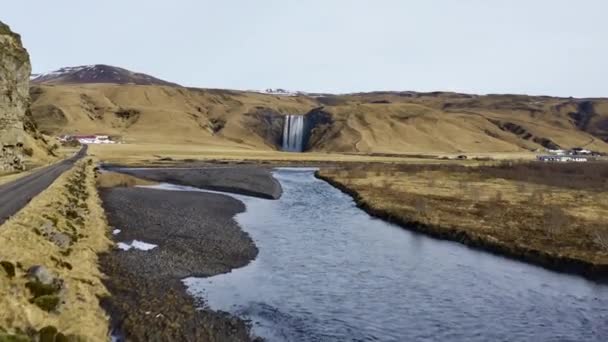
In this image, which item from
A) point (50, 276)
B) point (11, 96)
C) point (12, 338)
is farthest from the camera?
point (11, 96)

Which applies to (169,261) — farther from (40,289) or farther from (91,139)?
(91,139)

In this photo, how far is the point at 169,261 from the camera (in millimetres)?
26859

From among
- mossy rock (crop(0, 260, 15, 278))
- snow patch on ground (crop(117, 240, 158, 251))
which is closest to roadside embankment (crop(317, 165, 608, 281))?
snow patch on ground (crop(117, 240, 158, 251))

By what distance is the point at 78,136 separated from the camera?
542ft

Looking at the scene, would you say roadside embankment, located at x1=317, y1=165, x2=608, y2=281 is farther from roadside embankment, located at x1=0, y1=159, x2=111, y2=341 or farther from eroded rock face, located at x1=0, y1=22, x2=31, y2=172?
eroded rock face, located at x1=0, y1=22, x2=31, y2=172

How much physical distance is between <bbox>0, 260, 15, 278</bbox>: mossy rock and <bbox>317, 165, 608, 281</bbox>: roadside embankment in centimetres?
2461

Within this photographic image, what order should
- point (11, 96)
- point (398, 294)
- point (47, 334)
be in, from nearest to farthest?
point (47, 334)
point (398, 294)
point (11, 96)

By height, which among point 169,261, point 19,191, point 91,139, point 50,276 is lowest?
point 91,139

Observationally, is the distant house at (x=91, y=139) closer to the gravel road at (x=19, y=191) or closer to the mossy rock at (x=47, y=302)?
the gravel road at (x=19, y=191)

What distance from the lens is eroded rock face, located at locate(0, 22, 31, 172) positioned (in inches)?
2028

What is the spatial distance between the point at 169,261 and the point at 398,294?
11.0 m

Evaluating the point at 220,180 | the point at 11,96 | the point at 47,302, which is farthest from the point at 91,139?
the point at 47,302

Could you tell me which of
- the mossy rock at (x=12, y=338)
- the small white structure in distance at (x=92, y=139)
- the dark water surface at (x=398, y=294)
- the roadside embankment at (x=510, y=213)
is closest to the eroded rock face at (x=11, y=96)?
the dark water surface at (x=398, y=294)

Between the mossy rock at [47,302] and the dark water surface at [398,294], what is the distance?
5.98 meters
